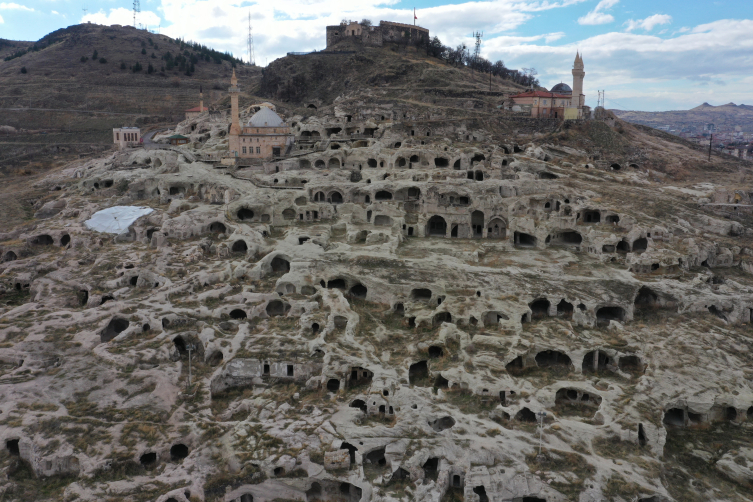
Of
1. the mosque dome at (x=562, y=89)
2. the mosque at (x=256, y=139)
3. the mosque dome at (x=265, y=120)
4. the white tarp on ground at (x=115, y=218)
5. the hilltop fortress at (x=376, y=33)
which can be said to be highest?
the hilltop fortress at (x=376, y=33)

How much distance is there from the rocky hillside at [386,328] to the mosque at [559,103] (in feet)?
21.2

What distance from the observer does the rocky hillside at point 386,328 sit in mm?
21094

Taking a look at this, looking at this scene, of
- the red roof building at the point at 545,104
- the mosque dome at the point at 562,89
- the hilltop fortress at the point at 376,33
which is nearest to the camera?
the red roof building at the point at 545,104

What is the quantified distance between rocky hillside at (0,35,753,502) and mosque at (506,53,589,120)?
6.46 meters

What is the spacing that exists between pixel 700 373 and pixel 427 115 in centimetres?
4303

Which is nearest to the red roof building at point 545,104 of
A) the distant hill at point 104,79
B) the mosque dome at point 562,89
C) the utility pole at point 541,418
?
the mosque dome at point 562,89

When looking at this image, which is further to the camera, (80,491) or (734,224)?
(734,224)

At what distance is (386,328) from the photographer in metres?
30.9

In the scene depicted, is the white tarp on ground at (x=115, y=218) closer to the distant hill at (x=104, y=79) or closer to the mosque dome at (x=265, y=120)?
the mosque dome at (x=265, y=120)

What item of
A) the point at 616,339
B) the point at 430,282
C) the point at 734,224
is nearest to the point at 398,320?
the point at 430,282

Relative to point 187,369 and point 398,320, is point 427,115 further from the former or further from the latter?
point 187,369

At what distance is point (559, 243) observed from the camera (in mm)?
41781

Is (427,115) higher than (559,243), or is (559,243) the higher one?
(427,115)

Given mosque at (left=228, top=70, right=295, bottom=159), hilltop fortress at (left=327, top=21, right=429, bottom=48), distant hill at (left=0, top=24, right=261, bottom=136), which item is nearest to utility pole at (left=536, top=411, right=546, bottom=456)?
mosque at (left=228, top=70, right=295, bottom=159)
